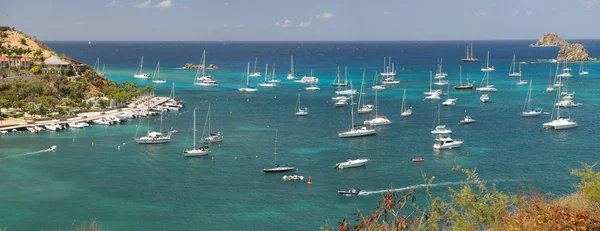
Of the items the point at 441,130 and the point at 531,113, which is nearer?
the point at 441,130

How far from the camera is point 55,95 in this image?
102 metres

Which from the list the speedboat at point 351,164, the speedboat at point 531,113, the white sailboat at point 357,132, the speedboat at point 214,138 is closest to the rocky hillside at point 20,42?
the speedboat at point 214,138

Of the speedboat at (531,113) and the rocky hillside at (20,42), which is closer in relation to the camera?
the speedboat at (531,113)

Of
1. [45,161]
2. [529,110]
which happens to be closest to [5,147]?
[45,161]

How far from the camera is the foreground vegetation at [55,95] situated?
89.0 metres

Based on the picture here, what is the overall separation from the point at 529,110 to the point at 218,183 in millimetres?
60535

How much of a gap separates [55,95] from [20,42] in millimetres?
45805

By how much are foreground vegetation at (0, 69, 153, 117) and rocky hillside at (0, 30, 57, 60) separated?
76.8 feet

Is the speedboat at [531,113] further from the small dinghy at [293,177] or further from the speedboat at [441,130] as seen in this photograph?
the small dinghy at [293,177]

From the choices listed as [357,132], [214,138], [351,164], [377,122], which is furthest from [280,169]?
[377,122]

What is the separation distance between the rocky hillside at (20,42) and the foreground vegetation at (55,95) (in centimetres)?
2342

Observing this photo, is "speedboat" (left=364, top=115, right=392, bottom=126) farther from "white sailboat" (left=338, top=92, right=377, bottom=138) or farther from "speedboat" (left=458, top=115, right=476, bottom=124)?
"speedboat" (left=458, top=115, right=476, bottom=124)

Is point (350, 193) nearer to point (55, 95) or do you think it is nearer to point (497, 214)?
point (497, 214)

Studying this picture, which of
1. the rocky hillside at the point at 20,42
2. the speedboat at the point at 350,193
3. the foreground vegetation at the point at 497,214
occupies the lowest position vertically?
the speedboat at the point at 350,193
